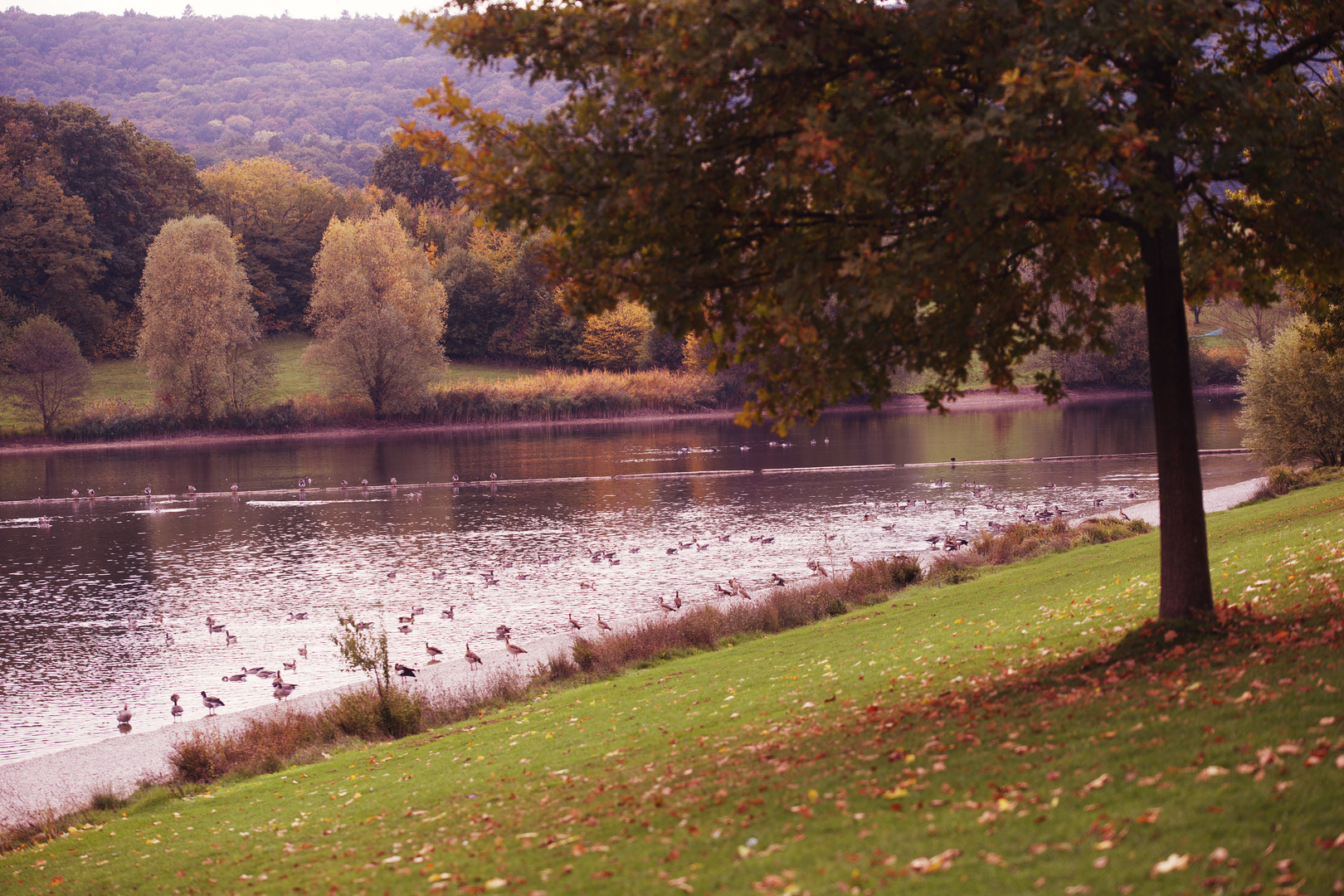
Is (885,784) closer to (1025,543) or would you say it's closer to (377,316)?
(1025,543)

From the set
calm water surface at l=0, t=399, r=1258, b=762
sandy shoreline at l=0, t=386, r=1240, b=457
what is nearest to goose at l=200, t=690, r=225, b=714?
calm water surface at l=0, t=399, r=1258, b=762

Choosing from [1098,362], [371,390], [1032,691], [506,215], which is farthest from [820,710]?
[1098,362]

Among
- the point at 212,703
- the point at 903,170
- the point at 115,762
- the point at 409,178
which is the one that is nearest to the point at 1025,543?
→ the point at 212,703

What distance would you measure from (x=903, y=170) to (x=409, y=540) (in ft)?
129

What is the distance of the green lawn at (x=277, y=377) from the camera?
311ft

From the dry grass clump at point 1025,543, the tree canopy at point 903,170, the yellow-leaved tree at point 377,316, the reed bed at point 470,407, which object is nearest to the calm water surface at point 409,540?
the dry grass clump at point 1025,543

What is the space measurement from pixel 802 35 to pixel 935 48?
1498 millimetres

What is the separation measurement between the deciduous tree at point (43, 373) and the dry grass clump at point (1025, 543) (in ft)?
297

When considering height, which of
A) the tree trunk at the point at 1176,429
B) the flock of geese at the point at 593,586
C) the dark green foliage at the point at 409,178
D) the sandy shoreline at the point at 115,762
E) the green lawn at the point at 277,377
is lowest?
the sandy shoreline at the point at 115,762

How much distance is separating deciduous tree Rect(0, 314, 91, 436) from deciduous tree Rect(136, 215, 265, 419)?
21.4 feet

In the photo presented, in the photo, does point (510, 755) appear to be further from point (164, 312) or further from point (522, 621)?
point (164, 312)

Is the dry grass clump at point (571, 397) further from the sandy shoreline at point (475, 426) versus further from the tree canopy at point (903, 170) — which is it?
the tree canopy at point (903, 170)

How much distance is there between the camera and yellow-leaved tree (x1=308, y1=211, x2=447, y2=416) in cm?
9656

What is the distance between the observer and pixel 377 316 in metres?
97.0
